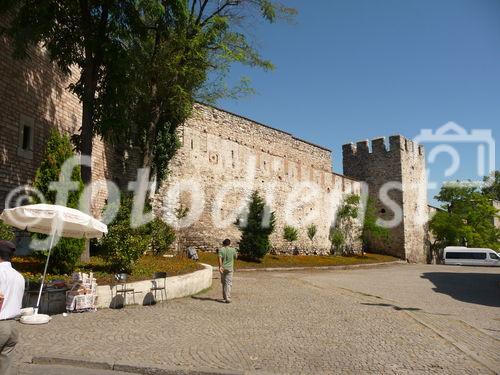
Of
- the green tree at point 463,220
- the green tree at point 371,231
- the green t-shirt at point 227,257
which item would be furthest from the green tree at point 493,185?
the green t-shirt at point 227,257

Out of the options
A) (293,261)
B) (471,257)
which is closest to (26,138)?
(293,261)

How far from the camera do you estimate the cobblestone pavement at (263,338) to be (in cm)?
579

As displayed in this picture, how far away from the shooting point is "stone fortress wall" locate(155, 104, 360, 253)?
22359 mm

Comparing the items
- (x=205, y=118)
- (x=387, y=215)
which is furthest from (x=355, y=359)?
(x=387, y=215)

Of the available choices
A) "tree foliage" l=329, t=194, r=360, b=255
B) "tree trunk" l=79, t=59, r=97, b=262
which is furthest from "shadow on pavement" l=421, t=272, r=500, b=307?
"tree foliage" l=329, t=194, r=360, b=255

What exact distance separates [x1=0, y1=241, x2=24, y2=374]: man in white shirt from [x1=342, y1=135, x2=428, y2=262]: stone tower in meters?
34.5

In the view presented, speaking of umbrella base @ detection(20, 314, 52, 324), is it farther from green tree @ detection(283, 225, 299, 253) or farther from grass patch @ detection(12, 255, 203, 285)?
green tree @ detection(283, 225, 299, 253)

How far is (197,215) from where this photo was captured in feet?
73.0

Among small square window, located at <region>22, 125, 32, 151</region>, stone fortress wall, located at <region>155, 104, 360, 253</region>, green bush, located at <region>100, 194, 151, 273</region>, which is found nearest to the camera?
green bush, located at <region>100, 194, 151, 273</region>

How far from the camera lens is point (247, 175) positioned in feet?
84.8

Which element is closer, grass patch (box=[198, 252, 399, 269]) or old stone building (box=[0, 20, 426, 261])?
old stone building (box=[0, 20, 426, 261])

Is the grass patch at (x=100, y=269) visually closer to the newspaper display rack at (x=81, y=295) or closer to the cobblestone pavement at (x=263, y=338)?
the newspaper display rack at (x=81, y=295)

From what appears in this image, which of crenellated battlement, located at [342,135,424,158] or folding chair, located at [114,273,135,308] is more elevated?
crenellated battlement, located at [342,135,424,158]

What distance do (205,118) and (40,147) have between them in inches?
406
